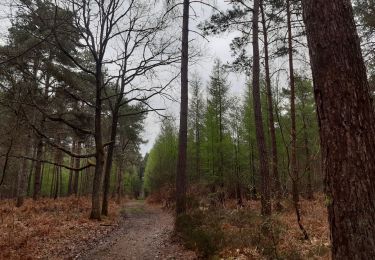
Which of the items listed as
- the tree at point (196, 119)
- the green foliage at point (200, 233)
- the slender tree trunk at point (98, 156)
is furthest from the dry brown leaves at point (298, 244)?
the tree at point (196, 119)

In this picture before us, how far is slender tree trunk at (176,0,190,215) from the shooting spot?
11.1m

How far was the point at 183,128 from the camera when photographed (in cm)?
1126

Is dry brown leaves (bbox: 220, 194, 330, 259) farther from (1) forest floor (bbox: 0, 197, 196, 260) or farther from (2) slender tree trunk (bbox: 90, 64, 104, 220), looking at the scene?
(2) slender tree trunk (bbox: 90, 64, 104, 220)

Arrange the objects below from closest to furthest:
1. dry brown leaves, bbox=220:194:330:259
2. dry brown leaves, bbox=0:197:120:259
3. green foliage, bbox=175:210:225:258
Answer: dry brown leaves, bbox=220:194:330:259
green foliage, bbox=175:210:225:258
dry brown leaves, bbox=0:197:120:259

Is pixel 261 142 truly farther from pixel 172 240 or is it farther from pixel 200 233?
pixel 172 240

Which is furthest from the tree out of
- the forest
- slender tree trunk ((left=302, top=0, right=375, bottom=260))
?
slender tree trunk ((left=302, top=0, right=375, bottom=260))

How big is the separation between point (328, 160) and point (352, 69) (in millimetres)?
802

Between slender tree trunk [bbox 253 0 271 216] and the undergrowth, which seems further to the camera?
slender tree trunk [bbox 253 0 271 216]

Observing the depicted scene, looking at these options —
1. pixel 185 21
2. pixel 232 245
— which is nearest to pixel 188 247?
pixel 232 245

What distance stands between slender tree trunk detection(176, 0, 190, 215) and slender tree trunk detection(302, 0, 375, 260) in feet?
27.7

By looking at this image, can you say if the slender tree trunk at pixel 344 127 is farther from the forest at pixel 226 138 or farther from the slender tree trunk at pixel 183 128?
the slender tree trunk at pixel 183 128

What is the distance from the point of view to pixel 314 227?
9.16 m

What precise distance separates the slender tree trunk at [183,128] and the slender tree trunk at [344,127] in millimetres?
8448

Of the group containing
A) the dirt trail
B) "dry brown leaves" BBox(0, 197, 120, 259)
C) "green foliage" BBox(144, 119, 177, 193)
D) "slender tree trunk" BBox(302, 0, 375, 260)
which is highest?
"green foliage" BBox(144, 119, 177, 193)
